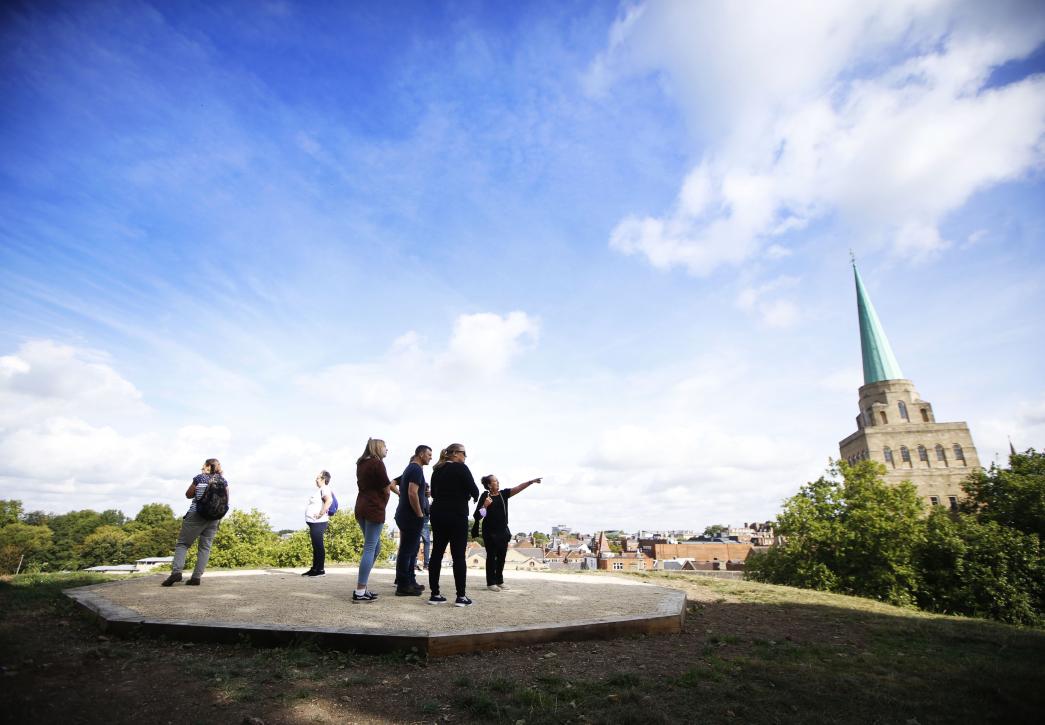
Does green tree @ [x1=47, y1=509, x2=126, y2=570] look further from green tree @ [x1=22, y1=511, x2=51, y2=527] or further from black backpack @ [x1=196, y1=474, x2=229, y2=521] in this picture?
black backpack @ [x1=196, y1=474, x2=229, y2=521]

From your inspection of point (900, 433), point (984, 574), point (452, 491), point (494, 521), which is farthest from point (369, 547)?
point (900, 433)

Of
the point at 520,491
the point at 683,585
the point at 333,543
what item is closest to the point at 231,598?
the point at 520,491

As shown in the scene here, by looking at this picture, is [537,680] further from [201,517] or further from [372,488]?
[201,517]

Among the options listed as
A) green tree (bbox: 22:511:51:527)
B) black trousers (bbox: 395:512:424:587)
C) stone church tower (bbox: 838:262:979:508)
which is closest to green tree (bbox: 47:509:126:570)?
green tree (bbox: 22:511:51:527)

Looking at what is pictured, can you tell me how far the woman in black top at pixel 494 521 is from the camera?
9117 millimetres

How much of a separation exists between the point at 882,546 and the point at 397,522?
1018 inches

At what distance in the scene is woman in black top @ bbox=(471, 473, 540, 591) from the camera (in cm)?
912

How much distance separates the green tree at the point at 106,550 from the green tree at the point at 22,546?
203 inches

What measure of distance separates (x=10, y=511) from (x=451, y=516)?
122099 mm

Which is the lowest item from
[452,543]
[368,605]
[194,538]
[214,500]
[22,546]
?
[368,605]

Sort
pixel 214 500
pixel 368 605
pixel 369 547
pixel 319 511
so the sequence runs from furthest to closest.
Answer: pixel 319 511, pixel 214 500, pixel 369 547, pixel 368 605

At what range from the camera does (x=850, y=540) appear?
25.0 m

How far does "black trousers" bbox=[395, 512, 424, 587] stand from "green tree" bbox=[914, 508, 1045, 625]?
72.2ft

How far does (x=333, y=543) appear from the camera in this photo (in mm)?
27406
